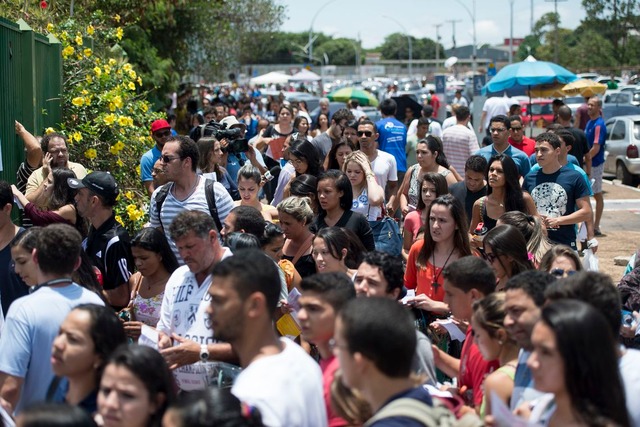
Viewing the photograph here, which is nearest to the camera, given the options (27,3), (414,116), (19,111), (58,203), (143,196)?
(58,203)

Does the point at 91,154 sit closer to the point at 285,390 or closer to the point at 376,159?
the point at 376,159

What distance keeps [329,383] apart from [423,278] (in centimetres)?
278

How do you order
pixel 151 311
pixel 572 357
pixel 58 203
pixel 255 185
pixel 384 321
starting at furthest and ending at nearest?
pixel 255 185 → pixel 58 203 → pixel 151 311 → pixel 384 321 → pixel 572 357

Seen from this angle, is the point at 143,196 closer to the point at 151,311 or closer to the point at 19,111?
the point at 19,111

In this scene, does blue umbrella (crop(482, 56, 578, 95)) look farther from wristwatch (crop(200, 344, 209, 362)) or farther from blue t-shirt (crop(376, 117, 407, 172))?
wristwatch (crop(200, 344, 209, 362))

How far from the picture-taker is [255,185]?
8.59m

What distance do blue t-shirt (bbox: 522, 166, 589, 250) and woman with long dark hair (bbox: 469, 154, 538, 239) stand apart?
43 cm

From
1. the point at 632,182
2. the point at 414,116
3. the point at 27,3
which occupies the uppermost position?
the point at 27,3

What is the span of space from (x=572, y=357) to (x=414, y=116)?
1602cm

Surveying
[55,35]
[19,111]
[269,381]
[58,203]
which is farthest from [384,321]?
[55,35]

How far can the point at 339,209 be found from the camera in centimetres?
778

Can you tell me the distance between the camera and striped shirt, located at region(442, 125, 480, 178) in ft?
42.1

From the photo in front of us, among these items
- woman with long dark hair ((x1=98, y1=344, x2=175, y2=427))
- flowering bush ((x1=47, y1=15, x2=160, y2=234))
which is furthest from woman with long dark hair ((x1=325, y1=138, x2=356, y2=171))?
woman with long dark hair ((x1=98, y1=344, x2=175, y2=427))

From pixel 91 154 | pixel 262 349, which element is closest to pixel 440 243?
pixel 262 349
